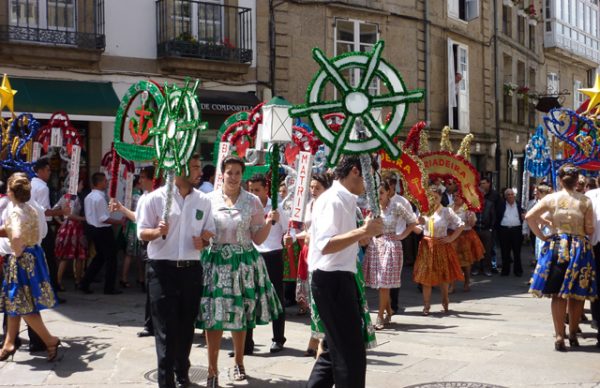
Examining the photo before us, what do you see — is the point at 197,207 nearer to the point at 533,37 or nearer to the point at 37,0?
the point at 37,0

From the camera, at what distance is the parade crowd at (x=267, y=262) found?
4.82 m

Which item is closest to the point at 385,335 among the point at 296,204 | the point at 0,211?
the point at 296,204

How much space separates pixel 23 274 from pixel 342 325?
349cm

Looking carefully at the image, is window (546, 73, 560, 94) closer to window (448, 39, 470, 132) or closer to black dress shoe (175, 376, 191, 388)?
window (448, 39, 470, 132)

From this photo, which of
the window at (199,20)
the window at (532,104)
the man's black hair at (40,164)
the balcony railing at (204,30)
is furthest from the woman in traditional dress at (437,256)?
A: the window at (532,104)

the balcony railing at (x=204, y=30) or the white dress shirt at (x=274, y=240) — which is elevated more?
the balcony railing at (x=204, y=30)

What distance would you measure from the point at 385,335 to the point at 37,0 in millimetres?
9950

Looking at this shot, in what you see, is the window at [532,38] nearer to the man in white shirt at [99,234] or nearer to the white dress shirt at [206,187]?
the white dress shirt at [206,187]

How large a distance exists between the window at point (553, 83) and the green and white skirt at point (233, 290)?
26.2 metres

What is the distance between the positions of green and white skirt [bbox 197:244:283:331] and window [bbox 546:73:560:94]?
2616 cm

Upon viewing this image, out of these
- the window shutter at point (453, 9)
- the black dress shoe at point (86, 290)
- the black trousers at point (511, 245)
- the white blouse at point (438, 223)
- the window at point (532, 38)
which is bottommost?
the black dress shoe at point (86, 290)

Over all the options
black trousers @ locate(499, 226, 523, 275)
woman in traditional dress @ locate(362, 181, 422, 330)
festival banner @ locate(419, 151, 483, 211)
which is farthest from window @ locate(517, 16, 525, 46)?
woman in traditional dress @ locate(362, 181, 422, 330)

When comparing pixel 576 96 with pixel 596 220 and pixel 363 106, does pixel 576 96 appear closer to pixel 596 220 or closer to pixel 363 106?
pixel 596 220

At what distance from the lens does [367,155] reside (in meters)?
4.66
